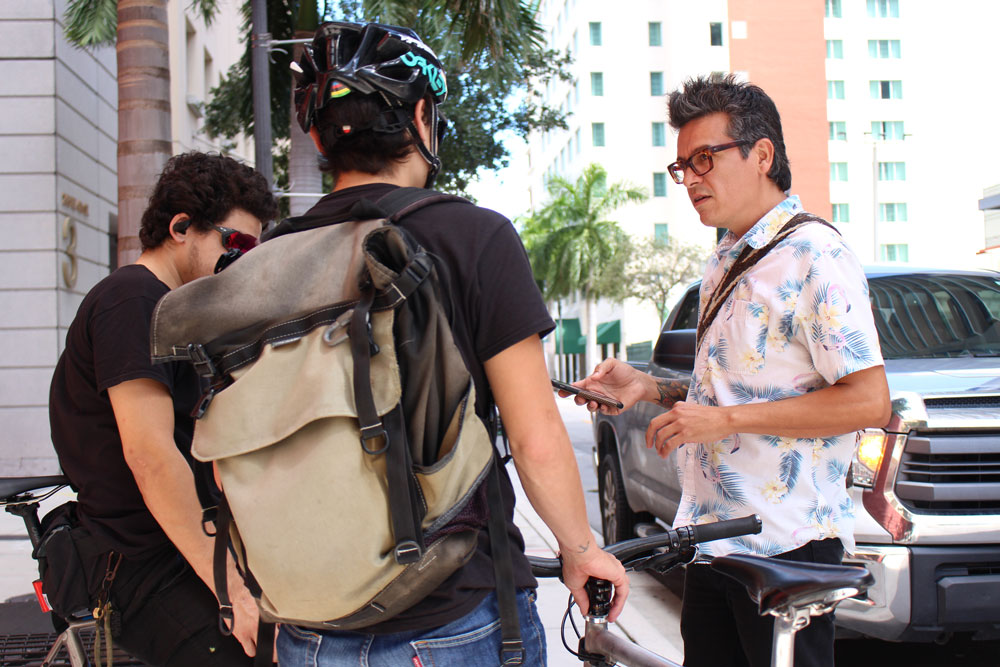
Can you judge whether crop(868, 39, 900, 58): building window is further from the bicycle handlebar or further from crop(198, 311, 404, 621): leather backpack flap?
crop(198, 311, 404, 621): leather backpack flap

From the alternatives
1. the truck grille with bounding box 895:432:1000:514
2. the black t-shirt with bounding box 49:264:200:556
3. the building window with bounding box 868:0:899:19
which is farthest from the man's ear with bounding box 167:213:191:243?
the building window with bounding box 868:0:899:19

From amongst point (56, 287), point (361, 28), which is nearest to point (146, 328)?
point (361, 28)

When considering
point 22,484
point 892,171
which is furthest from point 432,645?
point 892,171

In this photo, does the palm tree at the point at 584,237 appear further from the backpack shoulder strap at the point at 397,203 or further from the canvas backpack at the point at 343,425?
the canvas backpack at the point at 343,425

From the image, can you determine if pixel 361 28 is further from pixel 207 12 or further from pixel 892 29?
pixel 892 29

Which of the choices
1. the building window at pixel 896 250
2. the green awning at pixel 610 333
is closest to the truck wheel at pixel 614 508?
the green awning at pixel 610 333

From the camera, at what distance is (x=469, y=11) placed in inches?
392

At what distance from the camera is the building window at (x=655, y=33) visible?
186 feet

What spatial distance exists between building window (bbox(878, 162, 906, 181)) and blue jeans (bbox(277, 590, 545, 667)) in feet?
207

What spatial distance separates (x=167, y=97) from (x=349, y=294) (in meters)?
7.25

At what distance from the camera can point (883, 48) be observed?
61375mm

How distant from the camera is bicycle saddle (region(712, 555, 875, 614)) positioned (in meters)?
1.73

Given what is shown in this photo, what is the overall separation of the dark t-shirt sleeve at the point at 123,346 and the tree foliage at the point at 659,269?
44.5 m

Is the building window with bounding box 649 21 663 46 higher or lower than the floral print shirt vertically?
higher
